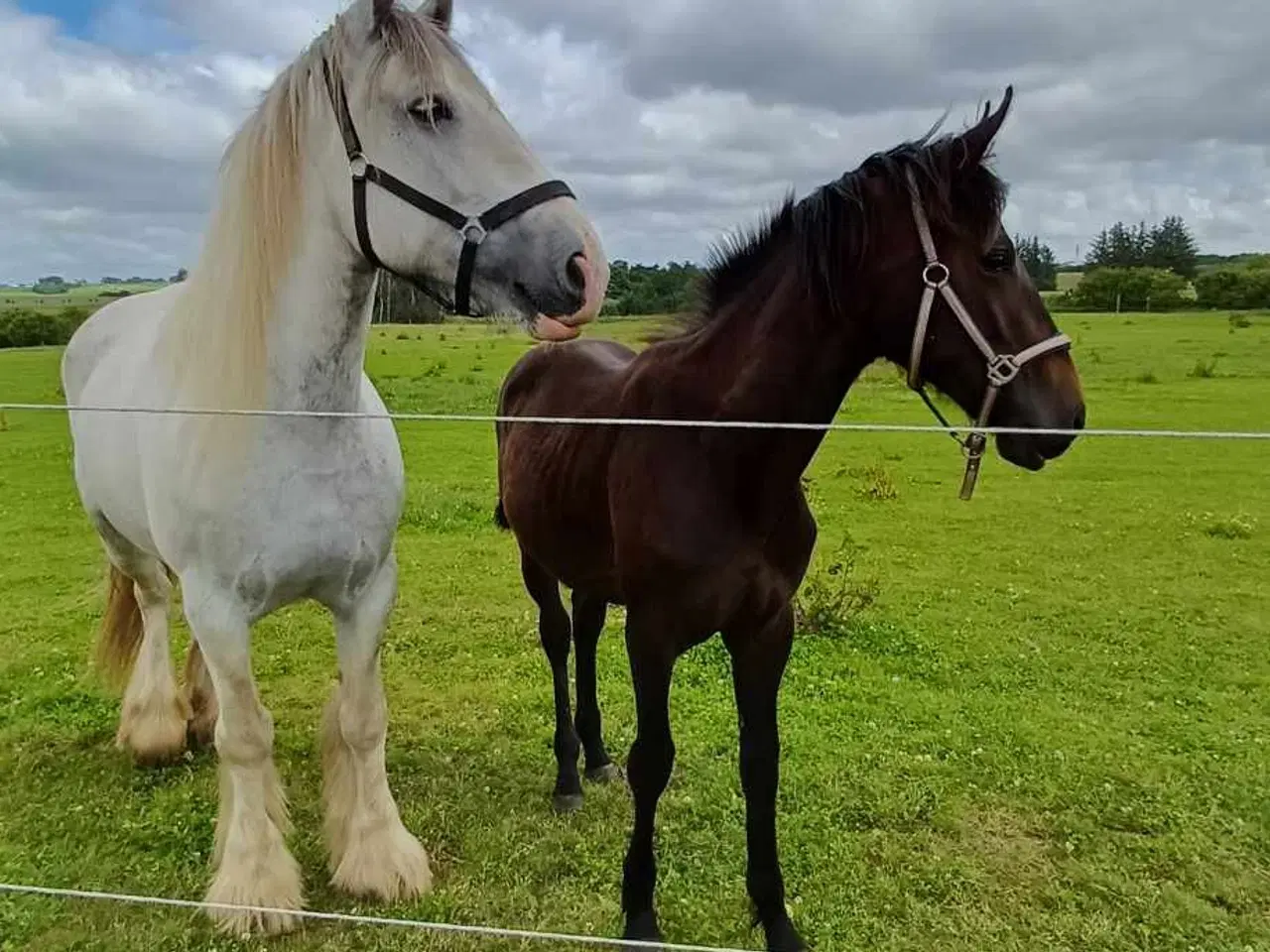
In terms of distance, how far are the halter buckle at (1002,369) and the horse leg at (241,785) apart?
2104mm

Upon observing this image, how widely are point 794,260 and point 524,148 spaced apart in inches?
27.6

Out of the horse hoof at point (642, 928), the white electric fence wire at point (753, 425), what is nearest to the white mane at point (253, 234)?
the white electric fence wire at point (753, 425)

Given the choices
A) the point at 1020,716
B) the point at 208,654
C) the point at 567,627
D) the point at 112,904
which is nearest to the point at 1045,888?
the point at 1020,716

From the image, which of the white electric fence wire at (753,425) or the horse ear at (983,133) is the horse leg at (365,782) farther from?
the horse ear at (983,133)

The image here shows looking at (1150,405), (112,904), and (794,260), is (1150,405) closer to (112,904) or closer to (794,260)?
(794,260)

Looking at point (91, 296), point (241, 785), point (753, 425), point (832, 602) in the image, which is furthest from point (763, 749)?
point (91, 296)

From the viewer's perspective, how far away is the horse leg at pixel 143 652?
396cm

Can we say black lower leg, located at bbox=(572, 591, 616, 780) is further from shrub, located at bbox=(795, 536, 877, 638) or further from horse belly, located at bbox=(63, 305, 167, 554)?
shrub, located at bbox=(795, 536, 877, 638)

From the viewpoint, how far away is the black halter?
216 cm

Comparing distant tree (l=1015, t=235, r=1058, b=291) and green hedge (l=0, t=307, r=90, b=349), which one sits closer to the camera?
distant tree (l=1015, t=235, r=1058, b=291)

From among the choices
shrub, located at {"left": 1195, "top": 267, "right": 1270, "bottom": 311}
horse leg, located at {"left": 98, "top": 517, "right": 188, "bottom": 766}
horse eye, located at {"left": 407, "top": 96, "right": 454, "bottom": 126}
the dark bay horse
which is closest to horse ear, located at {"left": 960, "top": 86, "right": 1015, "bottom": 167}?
the dark bay horse

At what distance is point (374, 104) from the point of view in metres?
2.29

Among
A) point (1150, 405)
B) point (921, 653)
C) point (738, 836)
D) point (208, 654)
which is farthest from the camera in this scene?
point (1150, 405)

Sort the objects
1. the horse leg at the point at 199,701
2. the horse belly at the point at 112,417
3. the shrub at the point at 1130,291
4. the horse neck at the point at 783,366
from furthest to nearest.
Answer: the shrub at the point at 1130,291
the horse leg at the point at 199,701
the horse belly at the point at 112,417
the horse neck at the point at 783,366
